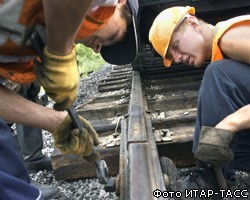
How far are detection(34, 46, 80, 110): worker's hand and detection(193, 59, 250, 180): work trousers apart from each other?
1150mm

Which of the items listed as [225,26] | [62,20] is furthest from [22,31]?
[225,26]

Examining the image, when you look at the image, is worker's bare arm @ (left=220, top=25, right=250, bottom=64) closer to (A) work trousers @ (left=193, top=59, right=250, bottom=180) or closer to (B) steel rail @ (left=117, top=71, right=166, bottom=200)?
(A) work trousers @ (left=193, top=59, right=250, bottom=180)

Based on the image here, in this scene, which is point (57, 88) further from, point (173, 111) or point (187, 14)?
point (173, 111)

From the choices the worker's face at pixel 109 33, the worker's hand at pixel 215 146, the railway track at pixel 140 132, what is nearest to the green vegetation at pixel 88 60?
the railway track at pixel 140 132

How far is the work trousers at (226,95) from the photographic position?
2.42 m

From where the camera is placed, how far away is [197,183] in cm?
258

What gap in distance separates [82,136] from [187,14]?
1486 mm

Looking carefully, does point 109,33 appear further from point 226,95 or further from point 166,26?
point 166,26

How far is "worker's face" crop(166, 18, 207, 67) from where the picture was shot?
9.62ft

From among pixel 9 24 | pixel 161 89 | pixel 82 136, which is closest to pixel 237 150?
pixel 82 136

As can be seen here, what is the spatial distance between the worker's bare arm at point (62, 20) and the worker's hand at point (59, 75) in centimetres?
5

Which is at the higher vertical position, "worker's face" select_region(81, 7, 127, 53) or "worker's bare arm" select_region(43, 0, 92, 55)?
"worker's bare arm" select_region(43, 0, 92, 55)

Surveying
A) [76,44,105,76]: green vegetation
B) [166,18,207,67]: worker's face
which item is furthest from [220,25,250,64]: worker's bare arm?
[76,44,105,76]: green vegetation

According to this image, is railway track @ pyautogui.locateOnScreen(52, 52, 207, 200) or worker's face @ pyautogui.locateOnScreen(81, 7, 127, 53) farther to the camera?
railway track @ pyautogui.locateOnScreen(52, 52, 207, 200)
